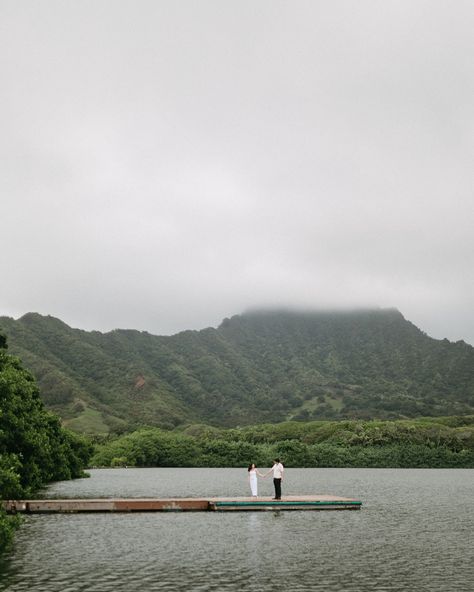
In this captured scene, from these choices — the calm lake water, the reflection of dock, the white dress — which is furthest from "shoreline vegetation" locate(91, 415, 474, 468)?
the calm lake water

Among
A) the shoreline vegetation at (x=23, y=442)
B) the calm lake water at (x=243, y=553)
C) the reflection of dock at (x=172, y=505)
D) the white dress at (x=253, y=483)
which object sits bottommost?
the calm lake water at (x=243, y=553)

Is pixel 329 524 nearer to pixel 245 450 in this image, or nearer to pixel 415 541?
pixel 415 541

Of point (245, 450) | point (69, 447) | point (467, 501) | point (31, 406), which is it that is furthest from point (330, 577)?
point (245, 450)

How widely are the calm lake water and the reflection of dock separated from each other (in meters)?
1.54

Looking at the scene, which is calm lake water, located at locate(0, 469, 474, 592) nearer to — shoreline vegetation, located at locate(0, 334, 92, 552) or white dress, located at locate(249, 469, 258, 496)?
shoreline vegetation, located at locate(0, 334, 92, 552)

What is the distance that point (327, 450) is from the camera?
18138cm

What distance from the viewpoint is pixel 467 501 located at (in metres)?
66.9

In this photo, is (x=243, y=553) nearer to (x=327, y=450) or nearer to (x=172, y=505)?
(x=172, y=505)

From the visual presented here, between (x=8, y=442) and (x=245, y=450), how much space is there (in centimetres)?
12685

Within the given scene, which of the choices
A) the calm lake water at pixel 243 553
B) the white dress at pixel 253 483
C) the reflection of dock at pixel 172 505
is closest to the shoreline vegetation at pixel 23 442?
the reflection of dock at pixel 172 505

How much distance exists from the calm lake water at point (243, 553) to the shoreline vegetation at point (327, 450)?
13199 centimetres

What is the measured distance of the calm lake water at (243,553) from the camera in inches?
969

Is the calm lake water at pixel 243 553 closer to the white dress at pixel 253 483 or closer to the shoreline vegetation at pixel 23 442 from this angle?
the shoreline vegetation at pixel 23 442

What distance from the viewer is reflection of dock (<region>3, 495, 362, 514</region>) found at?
164ft
